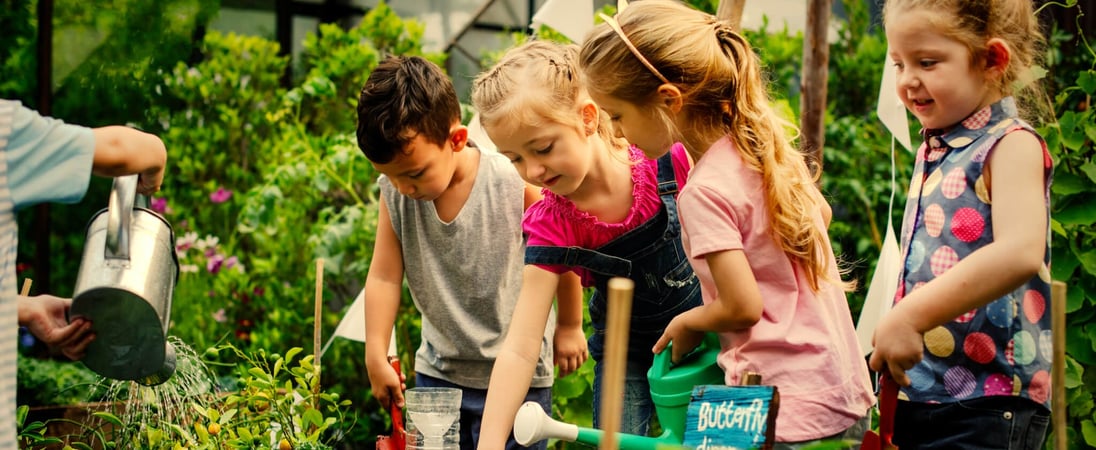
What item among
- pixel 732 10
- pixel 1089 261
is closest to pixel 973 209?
pixel 1089 261

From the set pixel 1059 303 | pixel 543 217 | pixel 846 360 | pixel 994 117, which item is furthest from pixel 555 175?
pixel 1059 303

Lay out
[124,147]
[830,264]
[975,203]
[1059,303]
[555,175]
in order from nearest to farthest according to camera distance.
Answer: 1. [1059,303]
2. [124,147]
3. [975,203]
4. [830,264]
5. [555,175]

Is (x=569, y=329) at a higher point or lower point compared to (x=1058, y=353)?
lower

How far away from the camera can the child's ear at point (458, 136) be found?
7.49ft

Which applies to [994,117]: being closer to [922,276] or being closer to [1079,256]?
[922,276]

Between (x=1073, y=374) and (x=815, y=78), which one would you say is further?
(x=815, y=78)

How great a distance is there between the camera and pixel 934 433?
5.26 ft

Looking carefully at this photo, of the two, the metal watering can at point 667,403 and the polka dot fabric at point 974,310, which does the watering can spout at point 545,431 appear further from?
the polka dot fabric at point 974,310

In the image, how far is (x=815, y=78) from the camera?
10.2 ft

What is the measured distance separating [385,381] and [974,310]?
1.19m

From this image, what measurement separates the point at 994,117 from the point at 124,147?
3.99 ft

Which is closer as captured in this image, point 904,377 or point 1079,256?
point 904,377

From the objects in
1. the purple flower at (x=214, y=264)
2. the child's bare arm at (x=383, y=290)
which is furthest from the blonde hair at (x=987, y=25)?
the purple flower at (x=214, y=264)

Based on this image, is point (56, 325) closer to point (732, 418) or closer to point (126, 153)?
point (126, 153)
